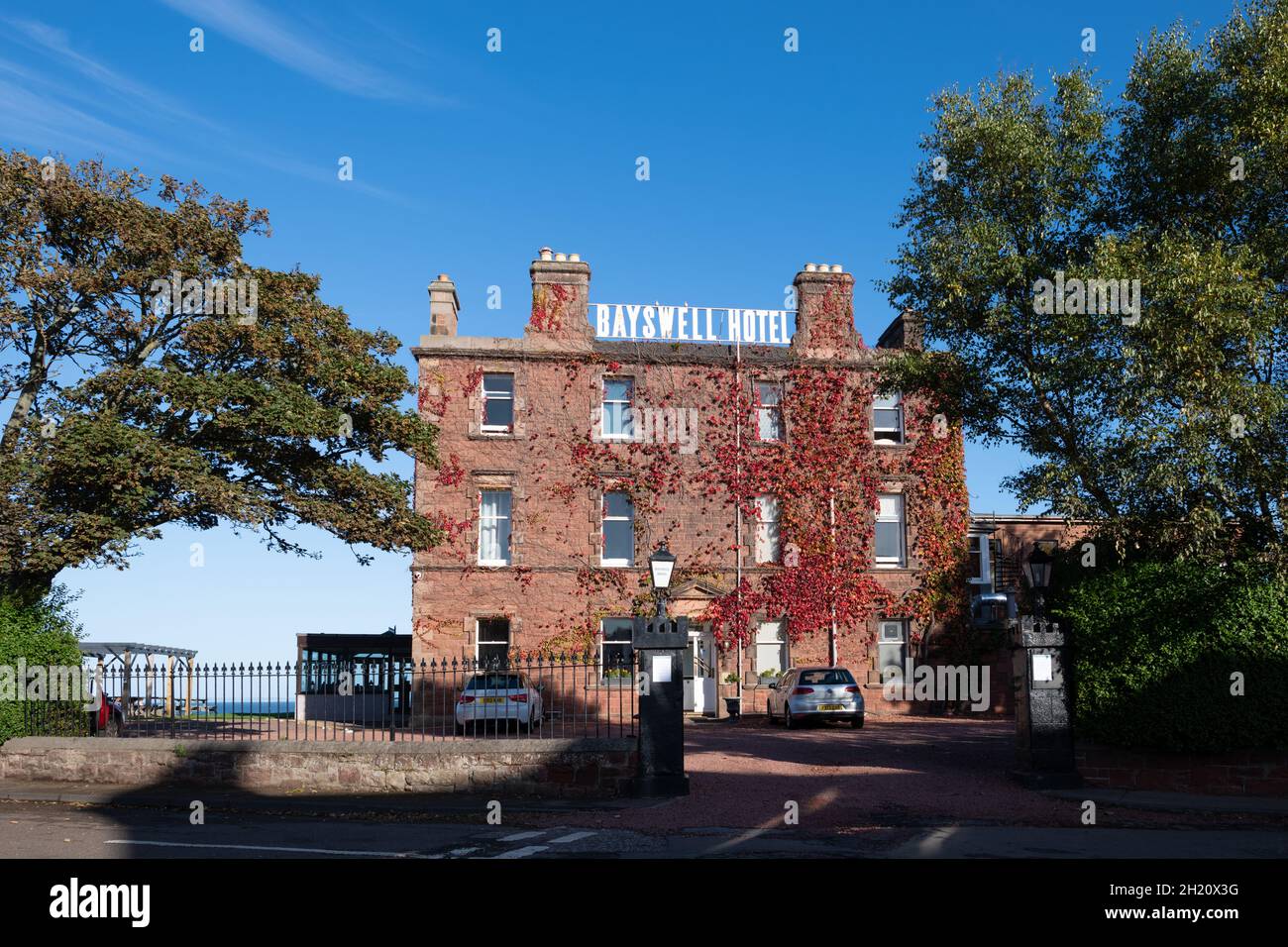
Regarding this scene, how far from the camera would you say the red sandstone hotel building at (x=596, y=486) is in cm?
2950

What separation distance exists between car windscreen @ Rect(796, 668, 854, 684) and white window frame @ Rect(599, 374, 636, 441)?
9072 mm

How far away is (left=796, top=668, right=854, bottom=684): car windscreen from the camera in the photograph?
83.4 feet

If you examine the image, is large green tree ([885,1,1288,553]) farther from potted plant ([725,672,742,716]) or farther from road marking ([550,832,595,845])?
potted plant ([725,672,742,716])

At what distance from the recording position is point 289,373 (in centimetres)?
2056

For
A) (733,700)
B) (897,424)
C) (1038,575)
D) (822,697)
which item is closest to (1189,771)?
(1038,575)

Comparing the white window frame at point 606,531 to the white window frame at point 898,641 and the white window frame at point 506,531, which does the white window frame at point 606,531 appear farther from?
the white window frame at point 898,641

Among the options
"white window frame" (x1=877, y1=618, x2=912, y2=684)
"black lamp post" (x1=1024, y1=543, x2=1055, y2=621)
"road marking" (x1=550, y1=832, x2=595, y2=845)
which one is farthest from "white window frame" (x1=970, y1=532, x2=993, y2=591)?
"road marking" (x1=550, y1=832, x2=595, y2=845)

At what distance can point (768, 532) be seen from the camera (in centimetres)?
3097

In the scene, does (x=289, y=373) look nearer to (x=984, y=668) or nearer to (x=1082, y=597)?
(x=1082, y=597)

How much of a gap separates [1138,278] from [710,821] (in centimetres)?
955
